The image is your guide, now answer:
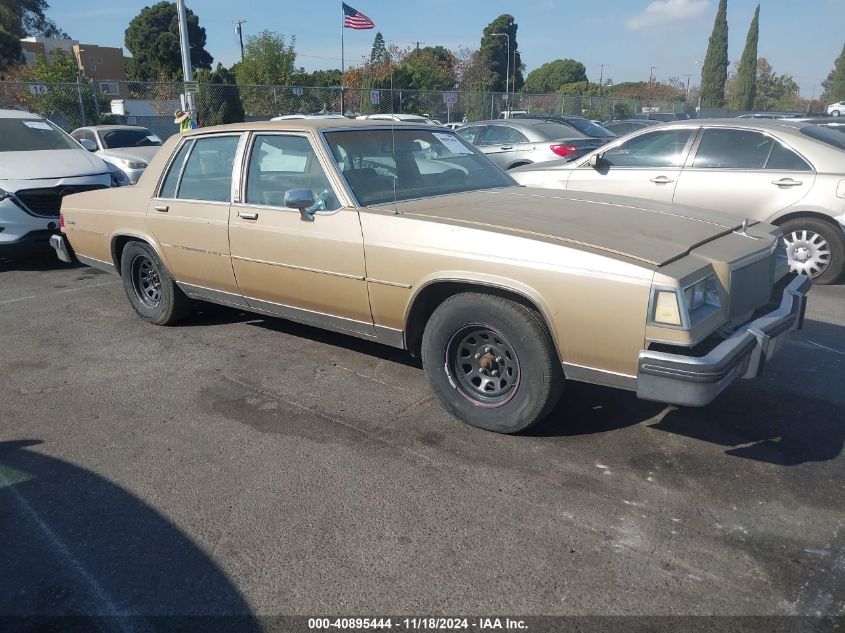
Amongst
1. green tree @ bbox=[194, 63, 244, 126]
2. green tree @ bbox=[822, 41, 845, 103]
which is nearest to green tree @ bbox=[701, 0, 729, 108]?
green tree @ bbox=[822, 41, 845, 103]

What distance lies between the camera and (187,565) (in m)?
2.61

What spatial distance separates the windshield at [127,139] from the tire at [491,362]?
1242 cm

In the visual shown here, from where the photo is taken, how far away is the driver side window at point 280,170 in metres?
4.27

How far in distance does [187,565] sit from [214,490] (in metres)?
0.54

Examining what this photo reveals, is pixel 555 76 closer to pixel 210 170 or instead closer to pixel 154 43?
pixel 154 43

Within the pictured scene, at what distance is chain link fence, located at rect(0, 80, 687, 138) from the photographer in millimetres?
19391

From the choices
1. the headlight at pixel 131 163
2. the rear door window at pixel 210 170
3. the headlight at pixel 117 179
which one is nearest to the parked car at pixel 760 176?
the rear door window at pixel 210 170

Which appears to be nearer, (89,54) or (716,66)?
(716,66)

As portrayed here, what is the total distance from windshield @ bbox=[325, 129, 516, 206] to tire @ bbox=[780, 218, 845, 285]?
349 cm

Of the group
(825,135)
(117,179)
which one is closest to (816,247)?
(825,135)

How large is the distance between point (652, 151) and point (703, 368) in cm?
513

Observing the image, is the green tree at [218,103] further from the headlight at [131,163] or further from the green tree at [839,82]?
the green tree at [839,82]

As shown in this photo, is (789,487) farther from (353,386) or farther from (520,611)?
(353,386)

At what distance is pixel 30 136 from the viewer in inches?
348
